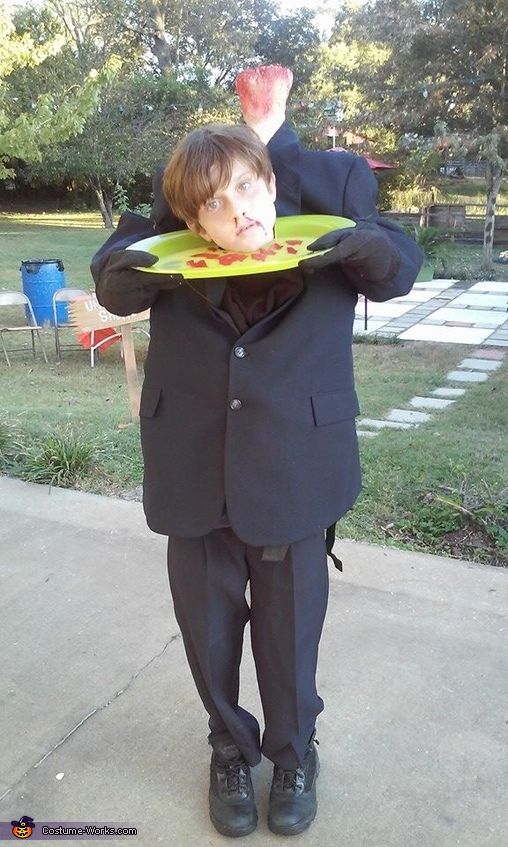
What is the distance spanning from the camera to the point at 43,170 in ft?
79.9

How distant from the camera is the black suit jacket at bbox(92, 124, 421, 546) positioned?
5.34 feet

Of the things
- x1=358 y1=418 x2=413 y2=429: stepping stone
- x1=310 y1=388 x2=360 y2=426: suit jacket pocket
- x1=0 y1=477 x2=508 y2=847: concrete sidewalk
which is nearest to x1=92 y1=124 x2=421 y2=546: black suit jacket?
x1=310 y1=388 x2=360 y2=426: suit jacket pocket

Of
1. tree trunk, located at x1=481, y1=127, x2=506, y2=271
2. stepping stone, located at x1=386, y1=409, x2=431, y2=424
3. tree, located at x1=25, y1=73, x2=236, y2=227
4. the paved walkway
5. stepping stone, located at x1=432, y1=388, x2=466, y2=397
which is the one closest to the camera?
stepping stone, located at x1=386, y1=409, x2=431, y2=424

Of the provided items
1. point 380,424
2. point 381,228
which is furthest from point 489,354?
point 381,228

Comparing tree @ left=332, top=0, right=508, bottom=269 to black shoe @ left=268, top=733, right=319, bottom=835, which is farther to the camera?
tree @ left=332, top=0, right=508, bottom=269

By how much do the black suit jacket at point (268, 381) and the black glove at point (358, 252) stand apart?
0.24ft

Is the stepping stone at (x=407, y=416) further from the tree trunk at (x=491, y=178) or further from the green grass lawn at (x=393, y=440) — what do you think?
the tree trunk at (x=491, y=178)

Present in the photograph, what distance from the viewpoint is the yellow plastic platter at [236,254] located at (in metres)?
1.49

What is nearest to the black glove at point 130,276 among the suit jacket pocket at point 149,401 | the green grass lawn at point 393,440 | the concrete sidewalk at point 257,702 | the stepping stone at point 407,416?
the suit jacket pocket at point 149,401

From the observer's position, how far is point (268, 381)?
162 centimetres

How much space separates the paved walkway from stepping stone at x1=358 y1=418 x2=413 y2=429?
2.59 m

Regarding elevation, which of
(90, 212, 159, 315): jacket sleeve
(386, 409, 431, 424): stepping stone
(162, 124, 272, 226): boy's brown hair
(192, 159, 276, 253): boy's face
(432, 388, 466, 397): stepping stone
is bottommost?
(432, 388, 466, 397): stepping stone

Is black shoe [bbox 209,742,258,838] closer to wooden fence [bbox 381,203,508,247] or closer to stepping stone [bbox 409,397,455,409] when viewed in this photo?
stepping stone [bbox 409,397,455,409]

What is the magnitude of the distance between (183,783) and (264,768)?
0.71 ft
